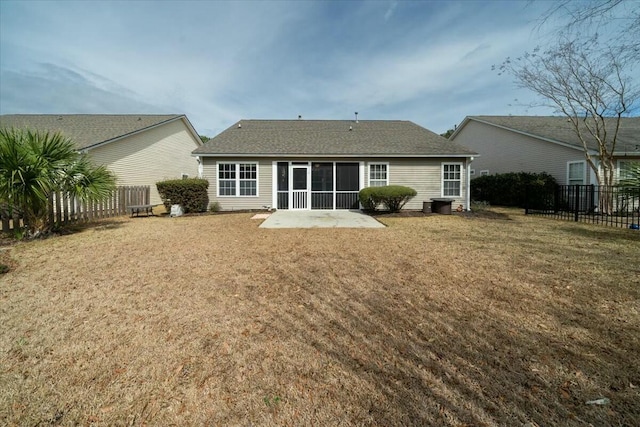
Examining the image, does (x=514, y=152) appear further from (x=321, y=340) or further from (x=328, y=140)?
(x=321, y=340)

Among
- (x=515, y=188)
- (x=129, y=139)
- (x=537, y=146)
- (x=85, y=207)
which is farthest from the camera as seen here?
(x=537, y=146)

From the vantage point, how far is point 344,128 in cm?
1800

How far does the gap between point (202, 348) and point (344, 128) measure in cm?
1681

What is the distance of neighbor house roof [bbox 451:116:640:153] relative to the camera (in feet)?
48.3

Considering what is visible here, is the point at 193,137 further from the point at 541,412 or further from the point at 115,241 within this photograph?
the point at 541,412

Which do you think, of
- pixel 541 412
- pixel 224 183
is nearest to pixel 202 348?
pixel 541 412

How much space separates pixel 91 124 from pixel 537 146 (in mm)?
26507

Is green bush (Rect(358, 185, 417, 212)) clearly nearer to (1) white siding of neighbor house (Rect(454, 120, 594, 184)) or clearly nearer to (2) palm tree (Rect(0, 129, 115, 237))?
(1) white siding of neighbor house (Rect(454, 120, 594, 184))

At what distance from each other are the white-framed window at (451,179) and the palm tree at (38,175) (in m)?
13.9

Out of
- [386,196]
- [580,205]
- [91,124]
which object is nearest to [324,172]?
[386,196]

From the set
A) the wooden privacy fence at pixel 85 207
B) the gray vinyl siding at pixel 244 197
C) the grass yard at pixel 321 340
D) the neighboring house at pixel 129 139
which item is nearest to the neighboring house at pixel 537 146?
the grass yard at pixel 321 340

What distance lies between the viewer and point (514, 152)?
18656mm

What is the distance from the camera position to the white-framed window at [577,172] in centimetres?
1439

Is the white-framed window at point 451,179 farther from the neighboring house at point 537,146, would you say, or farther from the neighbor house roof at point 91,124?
the neighbor house roof at point 91,124
